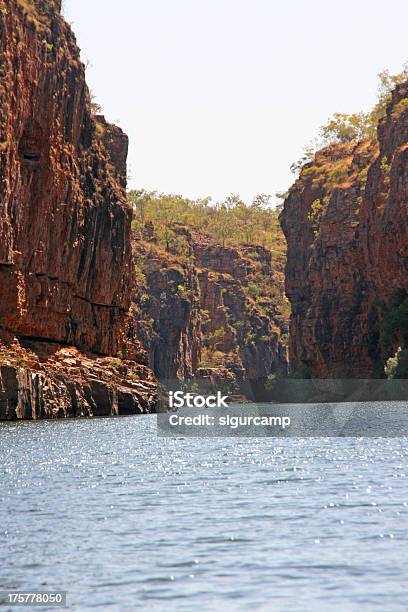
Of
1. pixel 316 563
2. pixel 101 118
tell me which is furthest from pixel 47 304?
pixel 316 563

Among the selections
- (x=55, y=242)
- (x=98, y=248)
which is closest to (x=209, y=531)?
(x=55, y=242)

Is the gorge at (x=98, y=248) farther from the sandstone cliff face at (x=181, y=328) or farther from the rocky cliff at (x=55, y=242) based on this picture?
the sandstone cliff face at (x=181, y=328)

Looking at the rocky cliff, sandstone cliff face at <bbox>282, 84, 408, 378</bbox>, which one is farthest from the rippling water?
sandstone cliff face at <bbox>282, 84, 408, 378</bbox>

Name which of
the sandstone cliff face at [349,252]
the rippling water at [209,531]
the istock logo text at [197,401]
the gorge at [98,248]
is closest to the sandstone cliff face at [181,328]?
the istock logo text at [197,401]

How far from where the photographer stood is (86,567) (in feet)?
64.4

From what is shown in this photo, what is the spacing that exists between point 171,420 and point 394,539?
6287cm

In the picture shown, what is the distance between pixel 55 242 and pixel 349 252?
171 feet

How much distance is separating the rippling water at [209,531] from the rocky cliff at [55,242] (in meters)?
35.5

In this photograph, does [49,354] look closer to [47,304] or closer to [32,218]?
[47,304]

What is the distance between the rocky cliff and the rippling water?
35518 millimetres

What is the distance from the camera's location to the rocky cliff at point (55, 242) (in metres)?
81.7

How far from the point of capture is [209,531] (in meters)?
23.4

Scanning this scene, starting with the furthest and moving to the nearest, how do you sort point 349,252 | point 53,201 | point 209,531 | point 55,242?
1. point 349,252
2. point 53,201
3. point 55,242
4. point 209,531
